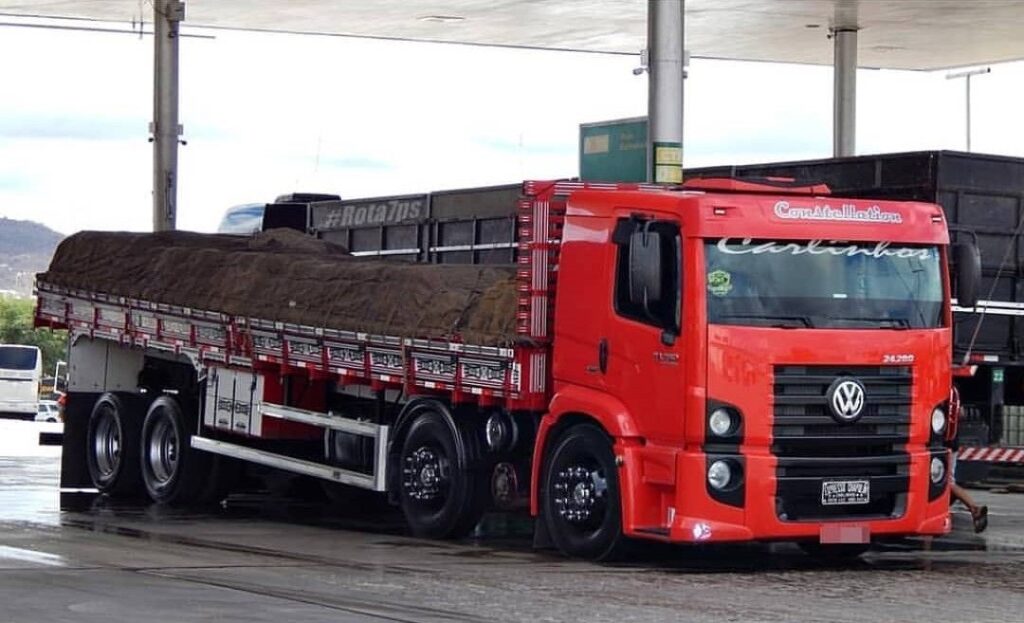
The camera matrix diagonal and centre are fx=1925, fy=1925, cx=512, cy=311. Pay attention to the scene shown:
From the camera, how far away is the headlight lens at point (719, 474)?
13.4 m

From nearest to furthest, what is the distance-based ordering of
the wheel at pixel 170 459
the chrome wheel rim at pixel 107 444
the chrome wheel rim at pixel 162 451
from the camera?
the wheel at pixel 170 459 < the chrome wheel rim at pixel 162 451 < the chrome wheel rim at pixel 107 444

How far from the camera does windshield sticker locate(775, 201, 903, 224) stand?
13.9m

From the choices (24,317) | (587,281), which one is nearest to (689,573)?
(587,281)

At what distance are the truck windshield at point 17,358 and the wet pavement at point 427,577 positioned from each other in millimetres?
43548

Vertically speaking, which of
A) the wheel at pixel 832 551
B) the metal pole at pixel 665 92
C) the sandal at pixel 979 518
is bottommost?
the wheel at pixel 832 551

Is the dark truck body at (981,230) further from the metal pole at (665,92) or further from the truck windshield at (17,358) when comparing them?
the truck windshield at (17,358)

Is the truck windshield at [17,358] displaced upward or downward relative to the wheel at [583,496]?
upward

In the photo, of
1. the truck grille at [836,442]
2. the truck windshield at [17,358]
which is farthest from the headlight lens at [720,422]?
the truck windshield at [17,358]

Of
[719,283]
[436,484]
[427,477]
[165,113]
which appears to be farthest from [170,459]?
[165,113]

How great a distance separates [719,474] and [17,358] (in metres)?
50.1

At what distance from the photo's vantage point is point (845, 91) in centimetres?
3469

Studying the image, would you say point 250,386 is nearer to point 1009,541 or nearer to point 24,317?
point 1009,541

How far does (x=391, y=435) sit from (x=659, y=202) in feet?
12.2

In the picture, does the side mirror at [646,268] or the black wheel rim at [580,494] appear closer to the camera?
the side mirror at [646,268]
